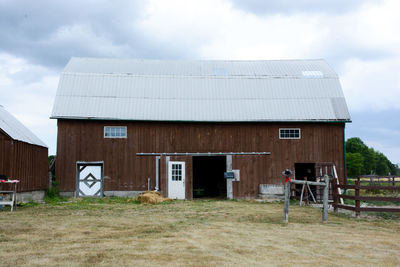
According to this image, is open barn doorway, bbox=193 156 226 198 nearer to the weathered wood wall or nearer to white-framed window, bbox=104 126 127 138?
the weathered wood wall

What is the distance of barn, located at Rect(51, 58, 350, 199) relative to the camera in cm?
2244

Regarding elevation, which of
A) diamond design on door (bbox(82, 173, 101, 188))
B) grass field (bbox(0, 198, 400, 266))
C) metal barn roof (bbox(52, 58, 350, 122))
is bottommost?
grass field (bbox(0, 198, 400, 266))

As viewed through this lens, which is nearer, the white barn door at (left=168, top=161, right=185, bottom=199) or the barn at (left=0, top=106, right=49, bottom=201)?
the barn at (left=0, top=106, right=49, bottom=201)

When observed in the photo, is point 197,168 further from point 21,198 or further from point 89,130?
point 21,198

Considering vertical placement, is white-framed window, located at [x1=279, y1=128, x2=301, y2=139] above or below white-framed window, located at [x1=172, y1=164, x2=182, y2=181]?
above

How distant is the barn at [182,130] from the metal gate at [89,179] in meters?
0.05

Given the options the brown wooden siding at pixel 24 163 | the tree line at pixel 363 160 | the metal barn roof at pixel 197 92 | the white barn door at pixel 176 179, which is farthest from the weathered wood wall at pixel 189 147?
the tree line at pixel 363 160

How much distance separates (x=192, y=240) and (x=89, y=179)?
46.7 feet

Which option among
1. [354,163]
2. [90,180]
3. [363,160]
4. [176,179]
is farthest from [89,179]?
Result: [363,160]

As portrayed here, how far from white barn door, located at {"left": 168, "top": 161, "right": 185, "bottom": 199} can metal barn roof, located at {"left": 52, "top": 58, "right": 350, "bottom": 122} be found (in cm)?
255

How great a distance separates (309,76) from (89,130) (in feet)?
43.2

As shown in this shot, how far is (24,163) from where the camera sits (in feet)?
63.1

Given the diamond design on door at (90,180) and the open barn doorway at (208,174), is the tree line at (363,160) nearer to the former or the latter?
→ the open barn doorway at (208,174)

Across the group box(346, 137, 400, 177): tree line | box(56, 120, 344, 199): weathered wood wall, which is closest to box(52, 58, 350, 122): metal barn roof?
box(56, 120, 344, 199): weathered wood wall
